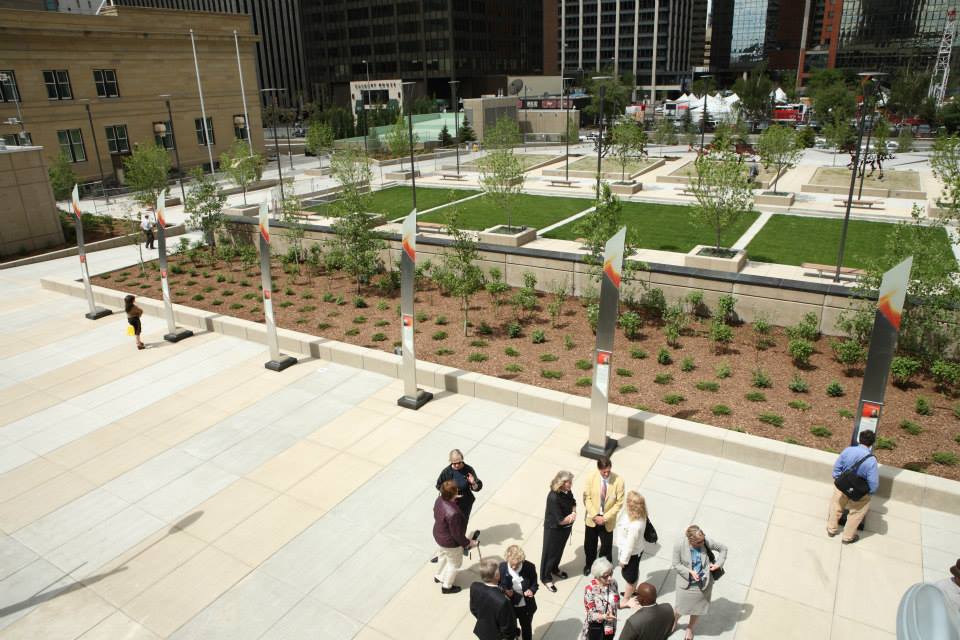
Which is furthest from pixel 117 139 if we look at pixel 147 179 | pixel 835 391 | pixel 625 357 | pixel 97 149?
Answer: pixel 835 391

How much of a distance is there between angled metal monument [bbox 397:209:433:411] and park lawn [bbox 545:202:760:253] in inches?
421

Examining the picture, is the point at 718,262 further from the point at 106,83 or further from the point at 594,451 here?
the point at 106,83

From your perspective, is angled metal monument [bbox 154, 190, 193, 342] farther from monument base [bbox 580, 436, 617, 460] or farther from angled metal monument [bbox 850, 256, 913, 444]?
angled metal monument [bbox 850, 256, 913, 444]

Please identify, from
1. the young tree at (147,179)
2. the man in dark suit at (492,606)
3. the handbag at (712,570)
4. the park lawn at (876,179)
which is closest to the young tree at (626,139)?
the park lawn at (876,179)

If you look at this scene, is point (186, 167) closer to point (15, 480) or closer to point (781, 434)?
point (15, 480)

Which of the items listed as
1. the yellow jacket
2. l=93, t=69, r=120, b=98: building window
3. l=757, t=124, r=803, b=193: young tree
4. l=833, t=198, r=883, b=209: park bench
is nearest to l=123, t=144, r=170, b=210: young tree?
l=93, t=69, r=120, b=98: building window

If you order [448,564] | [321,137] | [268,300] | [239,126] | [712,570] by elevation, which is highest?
[239,126]

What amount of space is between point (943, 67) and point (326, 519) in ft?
398

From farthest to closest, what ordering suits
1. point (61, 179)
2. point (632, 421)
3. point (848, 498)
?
point (61, 179), point (632, 421), point (848, 498)

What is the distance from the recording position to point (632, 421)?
10.7m

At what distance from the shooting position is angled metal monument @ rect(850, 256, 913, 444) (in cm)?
798

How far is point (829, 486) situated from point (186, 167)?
4990 centimetres

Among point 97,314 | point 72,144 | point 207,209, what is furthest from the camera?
point 72,144

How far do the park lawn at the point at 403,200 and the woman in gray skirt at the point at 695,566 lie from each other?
2428 cm
